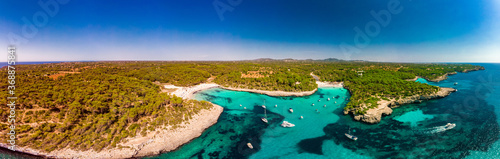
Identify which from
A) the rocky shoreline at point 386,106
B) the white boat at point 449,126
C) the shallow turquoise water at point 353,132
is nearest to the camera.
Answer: the shallow turquoise water at point 353,132

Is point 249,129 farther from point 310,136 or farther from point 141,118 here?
point 141,118

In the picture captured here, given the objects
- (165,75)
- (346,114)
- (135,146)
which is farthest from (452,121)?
(165,75)

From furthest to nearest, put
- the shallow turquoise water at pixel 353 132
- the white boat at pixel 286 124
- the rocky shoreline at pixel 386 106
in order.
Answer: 1. the rocky shoreline at pixel 386 106
2. the white boat at pixel 286 124
3. the shallow turquoise water at pixel 353 132

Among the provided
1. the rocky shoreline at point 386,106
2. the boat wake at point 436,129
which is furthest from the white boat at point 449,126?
the rocky shoreline at point 386,106

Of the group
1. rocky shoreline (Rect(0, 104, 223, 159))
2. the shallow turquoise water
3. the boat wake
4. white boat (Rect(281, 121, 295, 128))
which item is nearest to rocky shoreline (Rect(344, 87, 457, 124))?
the shallow turquoise water

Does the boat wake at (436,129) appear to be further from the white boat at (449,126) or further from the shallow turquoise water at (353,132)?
the shallow turquoise water at (353,132)

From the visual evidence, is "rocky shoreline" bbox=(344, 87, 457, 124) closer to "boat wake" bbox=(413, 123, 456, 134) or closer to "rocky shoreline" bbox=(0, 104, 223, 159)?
"boat wake" bbox=(413, 123, 456, 134)
